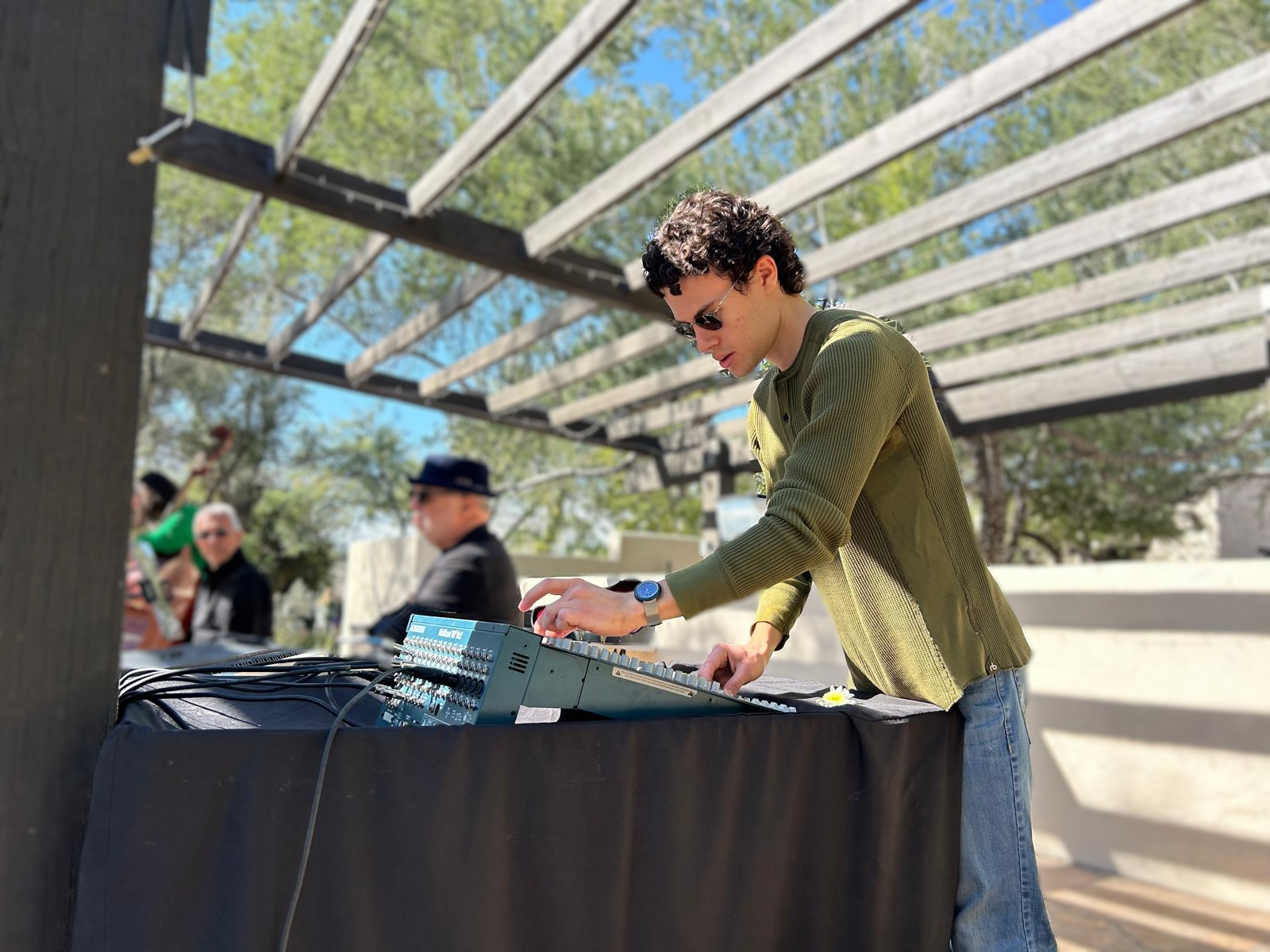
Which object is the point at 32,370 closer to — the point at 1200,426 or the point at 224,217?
the point at 1200,426

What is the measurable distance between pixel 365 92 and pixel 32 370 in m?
10.4

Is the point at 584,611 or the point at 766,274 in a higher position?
the point at 766,274

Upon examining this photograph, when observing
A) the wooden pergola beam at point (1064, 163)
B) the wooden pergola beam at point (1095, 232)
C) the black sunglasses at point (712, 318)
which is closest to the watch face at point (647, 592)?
the black sunglasses at point (712, 318)

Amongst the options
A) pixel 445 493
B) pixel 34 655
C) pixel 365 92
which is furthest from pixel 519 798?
pixel 365 92

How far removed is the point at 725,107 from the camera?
3646 mm

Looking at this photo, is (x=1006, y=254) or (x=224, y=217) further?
(x=224, y=217)

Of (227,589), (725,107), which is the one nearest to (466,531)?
(227,589)

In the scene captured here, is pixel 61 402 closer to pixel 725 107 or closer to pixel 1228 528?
pixel 725 107

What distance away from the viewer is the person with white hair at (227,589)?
4.41 metres

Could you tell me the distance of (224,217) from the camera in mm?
Result: 12945

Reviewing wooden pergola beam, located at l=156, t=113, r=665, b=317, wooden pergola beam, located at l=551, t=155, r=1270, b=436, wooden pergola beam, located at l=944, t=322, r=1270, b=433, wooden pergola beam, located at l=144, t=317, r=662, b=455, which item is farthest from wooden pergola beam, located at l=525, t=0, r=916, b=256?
wooden pergola beam, located at l=144, t=317, r=662, b=455

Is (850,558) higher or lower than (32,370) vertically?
lower

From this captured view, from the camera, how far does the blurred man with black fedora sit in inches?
127

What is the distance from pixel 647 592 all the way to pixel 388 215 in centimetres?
379
